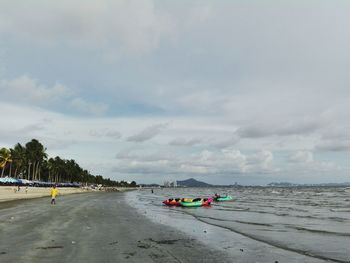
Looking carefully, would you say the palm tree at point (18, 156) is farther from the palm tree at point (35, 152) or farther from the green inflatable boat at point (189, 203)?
the green inflatable boat at point (189, 203)

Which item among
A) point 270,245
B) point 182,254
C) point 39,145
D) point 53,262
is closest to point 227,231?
point 270,245

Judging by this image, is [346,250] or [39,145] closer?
[346,250]

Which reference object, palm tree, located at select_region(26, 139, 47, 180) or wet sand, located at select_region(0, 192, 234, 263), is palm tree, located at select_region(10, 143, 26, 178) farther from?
wet sand, located at select_region(0, 192, 234, 263)

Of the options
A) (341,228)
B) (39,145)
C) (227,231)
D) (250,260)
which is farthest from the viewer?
(39,145)

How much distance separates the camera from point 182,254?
1617 centimetres

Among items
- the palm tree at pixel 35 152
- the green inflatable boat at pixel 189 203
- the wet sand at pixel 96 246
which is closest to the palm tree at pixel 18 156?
the palm tree at pixel 35 152

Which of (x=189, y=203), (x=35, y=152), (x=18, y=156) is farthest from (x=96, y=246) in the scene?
(x=35, y=152)

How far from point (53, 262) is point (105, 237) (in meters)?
6.95

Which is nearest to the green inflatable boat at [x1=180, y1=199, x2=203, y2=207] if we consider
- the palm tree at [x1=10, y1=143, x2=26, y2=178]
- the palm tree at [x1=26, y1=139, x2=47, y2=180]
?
the palm tree at [x1=10, y1=143, x2=26, y2=178]

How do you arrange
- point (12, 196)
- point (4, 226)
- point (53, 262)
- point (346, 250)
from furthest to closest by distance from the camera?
1. point (12, 196)
2. point (4, 226)
3. point (346, 250)
4. point (53, 262)

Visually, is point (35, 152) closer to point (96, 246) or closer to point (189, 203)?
point (189, 203)

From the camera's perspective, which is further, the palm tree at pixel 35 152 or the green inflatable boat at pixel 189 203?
the palm tree at pixel 35 152

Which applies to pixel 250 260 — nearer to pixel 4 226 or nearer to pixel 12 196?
pixel 4 226

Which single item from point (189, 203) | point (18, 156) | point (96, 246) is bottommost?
point (96, 246)
